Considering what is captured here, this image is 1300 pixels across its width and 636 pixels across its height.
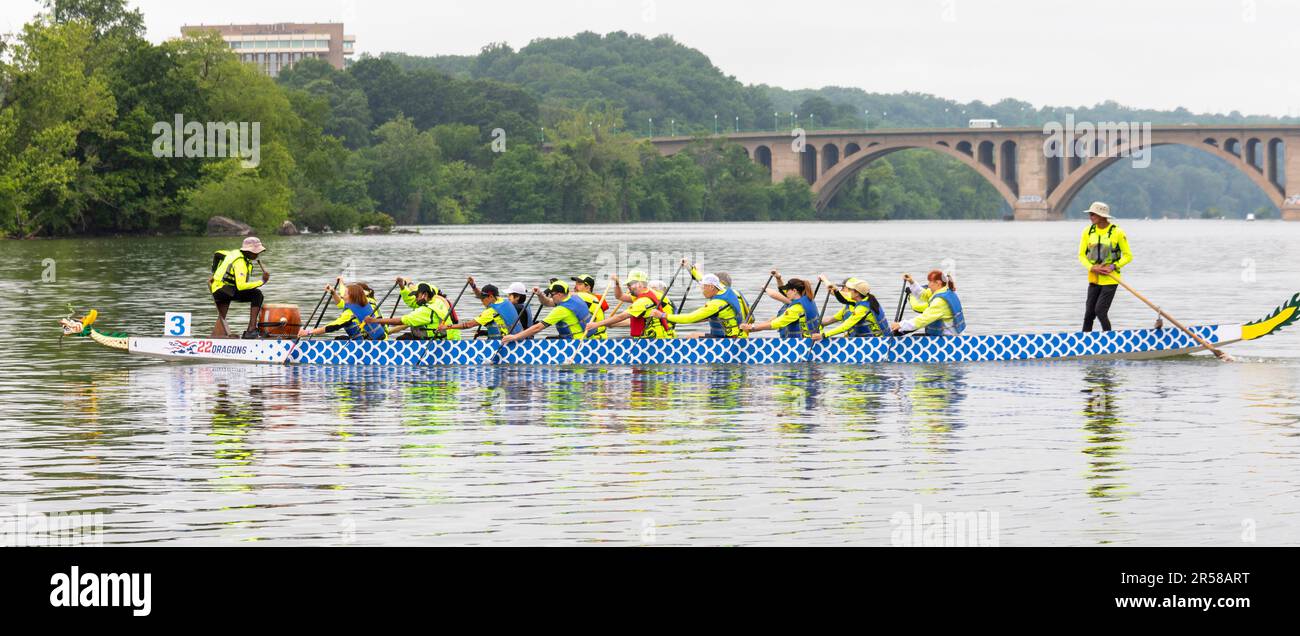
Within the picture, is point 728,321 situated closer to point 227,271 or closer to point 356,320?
point 356,320

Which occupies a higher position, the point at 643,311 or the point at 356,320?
the point at 643,311

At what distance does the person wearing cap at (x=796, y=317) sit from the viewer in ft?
73.5

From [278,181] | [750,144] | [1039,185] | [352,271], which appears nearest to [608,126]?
[750,144]

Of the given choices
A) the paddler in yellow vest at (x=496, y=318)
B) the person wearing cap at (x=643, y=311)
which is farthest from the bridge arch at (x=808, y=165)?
the paddler in yellow vest at (x=496, y=318)

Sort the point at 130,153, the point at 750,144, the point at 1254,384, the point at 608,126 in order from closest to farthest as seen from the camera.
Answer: the point at 1254,384 < the point at 130,153 < the point at 608,126 < the point at 750,144

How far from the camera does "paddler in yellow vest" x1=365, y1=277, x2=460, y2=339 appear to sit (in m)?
23.2

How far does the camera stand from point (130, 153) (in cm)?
8525

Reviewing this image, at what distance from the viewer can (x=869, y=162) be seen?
15800 cm

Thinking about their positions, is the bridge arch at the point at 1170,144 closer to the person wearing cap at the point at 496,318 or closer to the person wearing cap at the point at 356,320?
the person wearing cap at the point at 496,318

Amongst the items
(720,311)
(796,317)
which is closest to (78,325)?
(720,311)

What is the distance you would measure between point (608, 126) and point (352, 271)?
9163 centimetres

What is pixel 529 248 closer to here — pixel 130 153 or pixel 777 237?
pixel 130 153
